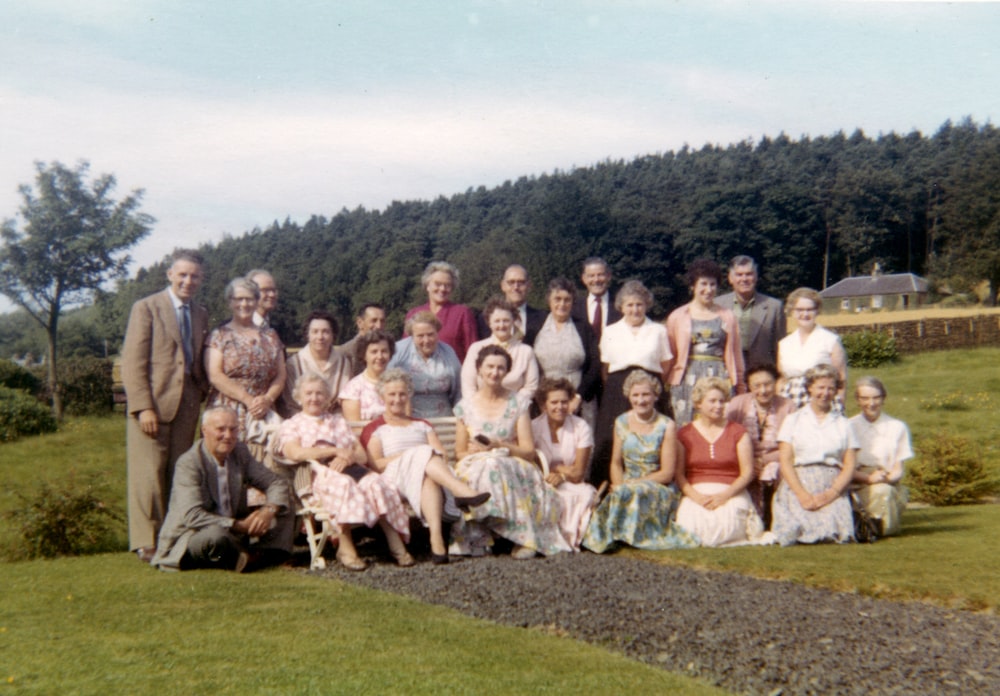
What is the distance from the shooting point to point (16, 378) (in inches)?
894

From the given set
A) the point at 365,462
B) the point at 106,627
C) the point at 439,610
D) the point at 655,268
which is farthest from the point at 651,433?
the point at 655,268

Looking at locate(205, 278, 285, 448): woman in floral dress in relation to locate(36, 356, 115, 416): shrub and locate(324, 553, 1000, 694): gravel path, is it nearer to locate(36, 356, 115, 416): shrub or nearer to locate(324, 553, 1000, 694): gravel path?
locate(324, 553, 1000, 694): gravel path

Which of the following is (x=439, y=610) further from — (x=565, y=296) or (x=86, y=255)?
(x=86, y=255)

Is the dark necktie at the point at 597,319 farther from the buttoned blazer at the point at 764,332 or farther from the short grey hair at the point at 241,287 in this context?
the short grey hair at the point at 241,287

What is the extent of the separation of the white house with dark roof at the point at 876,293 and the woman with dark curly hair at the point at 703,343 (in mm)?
68749

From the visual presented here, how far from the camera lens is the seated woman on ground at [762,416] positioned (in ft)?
27.0

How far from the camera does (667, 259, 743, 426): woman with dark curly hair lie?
848cm

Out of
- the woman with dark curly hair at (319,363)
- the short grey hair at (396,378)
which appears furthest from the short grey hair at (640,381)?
the woman with dark curly hair at (319,363)

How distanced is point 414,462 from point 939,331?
34.2 metres

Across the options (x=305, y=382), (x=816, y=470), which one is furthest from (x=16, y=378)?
(x=816, y=470)

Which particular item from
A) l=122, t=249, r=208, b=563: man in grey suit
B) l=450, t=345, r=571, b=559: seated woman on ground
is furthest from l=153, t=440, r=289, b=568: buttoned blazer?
l=450, t=345, r=571, b=559: seated woman on ground

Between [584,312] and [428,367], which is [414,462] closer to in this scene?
[428,367]

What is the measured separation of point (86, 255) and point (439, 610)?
2230 cm

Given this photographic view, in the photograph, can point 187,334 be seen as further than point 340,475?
Yes
